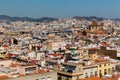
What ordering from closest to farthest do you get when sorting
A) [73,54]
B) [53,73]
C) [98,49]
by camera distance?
[53,73] → [73,54] → [98,49]

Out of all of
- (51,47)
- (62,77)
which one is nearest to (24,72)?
(62,77)

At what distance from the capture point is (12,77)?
31172 millimetres

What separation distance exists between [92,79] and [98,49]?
2345 centimetres

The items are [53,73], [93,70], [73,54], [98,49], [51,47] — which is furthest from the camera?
[51,47]

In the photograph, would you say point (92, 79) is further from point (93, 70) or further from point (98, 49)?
point (98, 49)

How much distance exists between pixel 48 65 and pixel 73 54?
9.25 m

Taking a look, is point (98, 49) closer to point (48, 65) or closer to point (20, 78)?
point (48, 65)

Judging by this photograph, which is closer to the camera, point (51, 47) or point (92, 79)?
point (92, 79)

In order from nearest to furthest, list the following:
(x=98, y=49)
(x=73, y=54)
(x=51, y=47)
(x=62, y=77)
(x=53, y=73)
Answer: (x=53, y=73) < (x=62, y=77) < (x=73, y=54) < (x=98, y=49) < (x=51, y=47)

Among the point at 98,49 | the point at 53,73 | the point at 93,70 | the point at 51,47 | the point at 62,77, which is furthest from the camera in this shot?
the point at 51,47

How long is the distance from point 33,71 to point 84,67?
23.9ft

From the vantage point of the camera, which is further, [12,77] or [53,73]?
[53,73]

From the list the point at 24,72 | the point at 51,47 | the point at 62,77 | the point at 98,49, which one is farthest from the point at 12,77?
the point at 51,47

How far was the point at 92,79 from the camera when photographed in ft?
113
